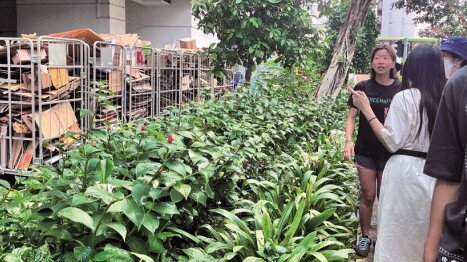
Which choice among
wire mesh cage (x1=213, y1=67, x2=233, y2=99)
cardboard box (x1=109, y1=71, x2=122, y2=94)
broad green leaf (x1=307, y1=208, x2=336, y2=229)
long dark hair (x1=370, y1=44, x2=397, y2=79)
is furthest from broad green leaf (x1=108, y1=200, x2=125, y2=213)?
wire mesh cage (x1=213, y1=67, x2=233, y2=99)

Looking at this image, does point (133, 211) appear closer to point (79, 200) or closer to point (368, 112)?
point (79, 200)

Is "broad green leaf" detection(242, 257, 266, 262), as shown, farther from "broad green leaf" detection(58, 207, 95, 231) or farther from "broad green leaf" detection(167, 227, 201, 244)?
"broad green leaf" detection(58, 207, 95, 231)

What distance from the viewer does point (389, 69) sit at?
3.66m

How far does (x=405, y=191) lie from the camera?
264cm

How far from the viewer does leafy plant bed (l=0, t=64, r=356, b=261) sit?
2242 mm

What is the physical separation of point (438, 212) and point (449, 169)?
5.5 inches

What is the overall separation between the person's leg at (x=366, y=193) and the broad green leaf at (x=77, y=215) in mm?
2168

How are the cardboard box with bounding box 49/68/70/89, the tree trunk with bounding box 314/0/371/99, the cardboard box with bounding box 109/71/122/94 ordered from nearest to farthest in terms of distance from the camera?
the cardboard box with bounding box 49/68/70/89
the cardboard box with bounding box 109/71/122/94
the tree trunk with bounding box 314/0/371/99

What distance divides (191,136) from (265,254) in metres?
0.88

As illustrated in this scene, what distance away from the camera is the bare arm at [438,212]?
5.16 ft

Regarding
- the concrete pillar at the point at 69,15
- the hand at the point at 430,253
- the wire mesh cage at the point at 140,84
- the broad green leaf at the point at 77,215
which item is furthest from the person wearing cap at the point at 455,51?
the concrete pillar at the point at 69,15

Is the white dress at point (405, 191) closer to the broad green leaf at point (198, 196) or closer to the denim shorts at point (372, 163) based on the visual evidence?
the denim shorts at point (372, 163)

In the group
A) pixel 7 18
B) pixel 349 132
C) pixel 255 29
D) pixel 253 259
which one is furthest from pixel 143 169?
pixel 7 18

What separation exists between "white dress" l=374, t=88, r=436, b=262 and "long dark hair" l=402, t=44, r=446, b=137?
3cm
